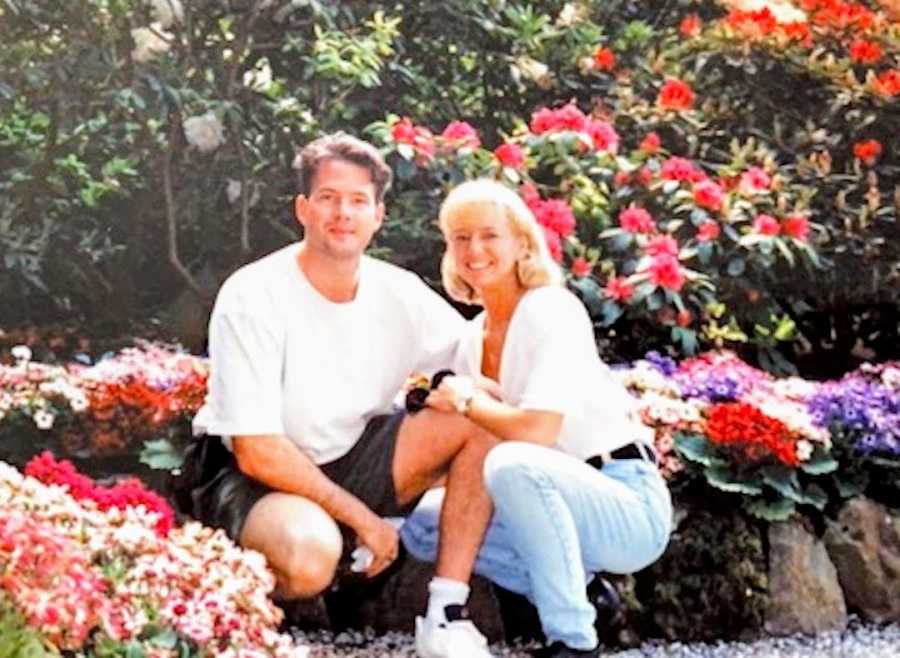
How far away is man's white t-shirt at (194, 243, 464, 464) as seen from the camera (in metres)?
3.60

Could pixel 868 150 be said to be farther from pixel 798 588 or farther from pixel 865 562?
pixel 798 588

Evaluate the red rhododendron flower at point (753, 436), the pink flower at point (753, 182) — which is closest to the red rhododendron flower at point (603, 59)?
the pink flower at point (753, 182)

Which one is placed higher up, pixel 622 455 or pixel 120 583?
pixel 622 455

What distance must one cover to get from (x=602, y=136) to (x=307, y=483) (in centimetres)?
252

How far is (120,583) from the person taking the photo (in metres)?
2.86

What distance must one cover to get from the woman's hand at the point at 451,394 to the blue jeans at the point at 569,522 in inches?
5.5

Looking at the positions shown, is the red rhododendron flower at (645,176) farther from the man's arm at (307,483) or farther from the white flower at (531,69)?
the man's arm at (307,483)

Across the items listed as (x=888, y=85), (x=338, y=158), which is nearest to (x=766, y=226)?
(x=888, y=85)

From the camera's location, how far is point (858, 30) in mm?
6453

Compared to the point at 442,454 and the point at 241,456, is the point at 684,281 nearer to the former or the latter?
the point at 442,454

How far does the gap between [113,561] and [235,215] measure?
3272mm

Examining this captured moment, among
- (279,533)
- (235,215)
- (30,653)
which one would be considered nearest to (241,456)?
(279,533)

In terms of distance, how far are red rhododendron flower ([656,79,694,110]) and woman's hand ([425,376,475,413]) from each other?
2.75 m

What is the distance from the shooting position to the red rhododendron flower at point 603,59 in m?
6.51
